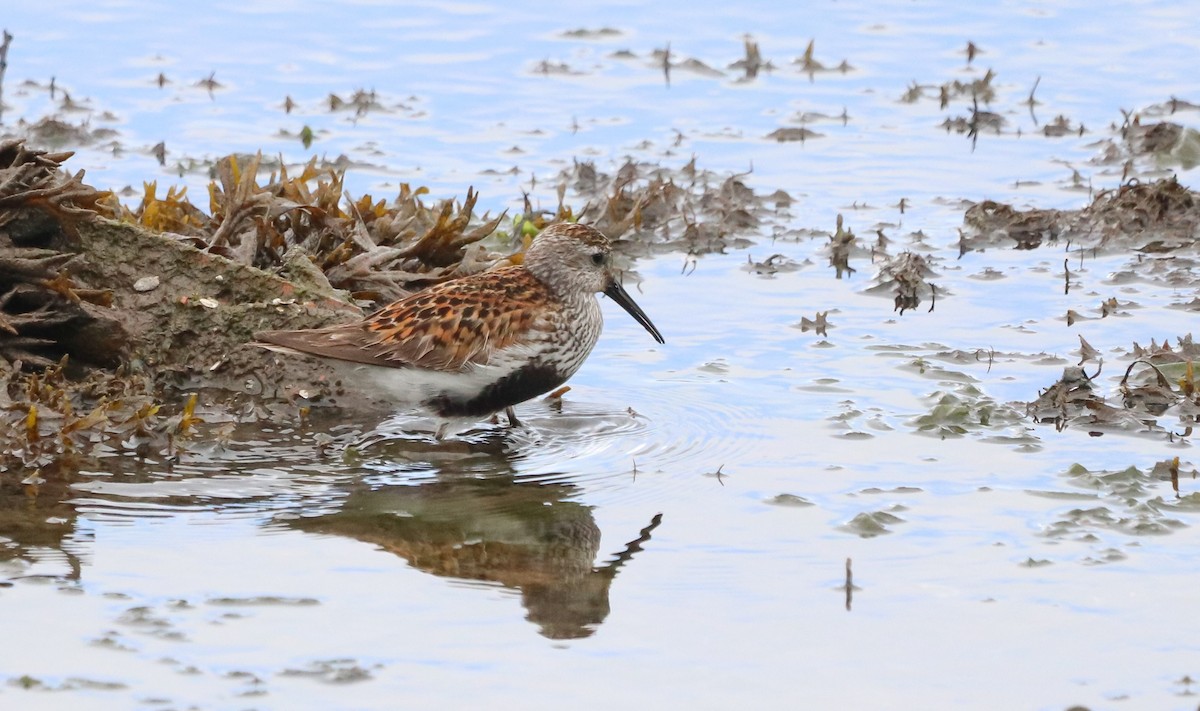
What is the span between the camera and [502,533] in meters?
5.93

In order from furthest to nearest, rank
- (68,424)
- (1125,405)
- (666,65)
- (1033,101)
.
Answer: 1. (666,65)
2. (1033,101)
3. (1125,405)
4. (68,424)

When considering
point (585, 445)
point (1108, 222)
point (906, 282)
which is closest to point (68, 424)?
point (585, 445)

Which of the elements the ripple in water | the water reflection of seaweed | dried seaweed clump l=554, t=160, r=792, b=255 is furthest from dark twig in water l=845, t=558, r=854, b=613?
dried seaweed clump l=554, t=160, r=792, b=255

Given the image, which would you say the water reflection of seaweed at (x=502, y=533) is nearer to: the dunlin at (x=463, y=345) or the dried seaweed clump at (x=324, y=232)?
the dunlin at (x=463, y=345)

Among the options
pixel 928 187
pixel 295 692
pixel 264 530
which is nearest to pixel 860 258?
pixel 928 187

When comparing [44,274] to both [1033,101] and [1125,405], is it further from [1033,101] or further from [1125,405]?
[1033,101]

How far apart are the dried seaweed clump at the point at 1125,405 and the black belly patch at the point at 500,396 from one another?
2073 mm

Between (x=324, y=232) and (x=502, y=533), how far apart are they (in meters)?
2.80

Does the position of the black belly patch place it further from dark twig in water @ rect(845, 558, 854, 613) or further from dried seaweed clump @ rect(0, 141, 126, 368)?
dark twig in water @ rect(845, 558, 854, 613)

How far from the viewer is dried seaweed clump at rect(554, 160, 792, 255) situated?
10.1m

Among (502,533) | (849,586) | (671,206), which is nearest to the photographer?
(849,586)

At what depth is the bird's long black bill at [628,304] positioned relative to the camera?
7.80 metres

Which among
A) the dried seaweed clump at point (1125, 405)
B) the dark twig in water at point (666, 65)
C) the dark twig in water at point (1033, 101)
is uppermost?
the dark twig in water at point (666, 65)

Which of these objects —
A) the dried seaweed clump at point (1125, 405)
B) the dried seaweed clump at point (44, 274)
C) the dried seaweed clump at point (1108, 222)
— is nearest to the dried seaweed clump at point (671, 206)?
the dried seaweed clump at point (1108, 222)
